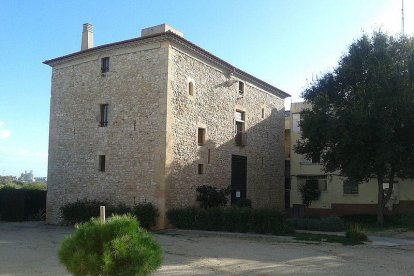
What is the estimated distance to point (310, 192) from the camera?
32.0m

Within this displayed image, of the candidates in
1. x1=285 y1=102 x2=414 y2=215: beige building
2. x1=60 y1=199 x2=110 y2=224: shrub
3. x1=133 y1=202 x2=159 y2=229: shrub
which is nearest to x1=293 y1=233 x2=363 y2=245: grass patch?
x1=133 y1=202 x2=159 y2=229: shrub

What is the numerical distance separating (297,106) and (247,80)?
8.28 m

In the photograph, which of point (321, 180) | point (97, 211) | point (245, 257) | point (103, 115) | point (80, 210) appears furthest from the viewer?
point (321, 180)

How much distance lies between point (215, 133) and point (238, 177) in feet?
11.5

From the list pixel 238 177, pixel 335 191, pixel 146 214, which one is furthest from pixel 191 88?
pixel 335 191

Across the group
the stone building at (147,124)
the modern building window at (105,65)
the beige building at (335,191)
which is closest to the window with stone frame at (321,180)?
the beige building at (335,191)

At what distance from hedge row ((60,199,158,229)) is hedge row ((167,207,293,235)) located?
884mm

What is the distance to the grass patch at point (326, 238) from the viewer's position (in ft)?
50.5

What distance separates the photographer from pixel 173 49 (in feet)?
69.1

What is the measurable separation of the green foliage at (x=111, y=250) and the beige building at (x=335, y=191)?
23.2 meters

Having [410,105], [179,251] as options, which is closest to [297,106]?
[410,105]

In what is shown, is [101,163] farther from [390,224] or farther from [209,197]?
[390,224]

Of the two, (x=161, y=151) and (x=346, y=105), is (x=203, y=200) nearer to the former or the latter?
(x=161, y=151)

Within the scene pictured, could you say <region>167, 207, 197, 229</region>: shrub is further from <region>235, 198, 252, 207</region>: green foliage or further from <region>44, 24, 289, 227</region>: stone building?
<region>235, 198, 252, 207</region>: green foliage
